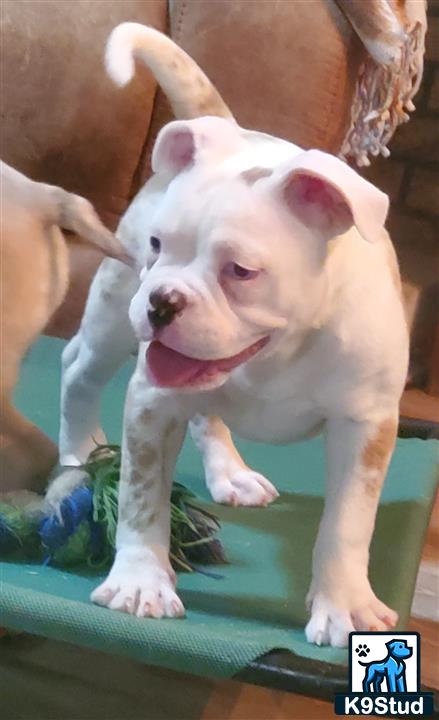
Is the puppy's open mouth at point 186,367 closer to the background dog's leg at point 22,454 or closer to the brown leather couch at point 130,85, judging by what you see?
the background dog's leg at point 22,454

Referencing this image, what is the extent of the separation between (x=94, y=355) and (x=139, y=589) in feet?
1.22

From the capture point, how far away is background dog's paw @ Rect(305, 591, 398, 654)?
2.98 feet

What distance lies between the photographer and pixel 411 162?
2562mm

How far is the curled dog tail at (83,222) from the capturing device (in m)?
0.99

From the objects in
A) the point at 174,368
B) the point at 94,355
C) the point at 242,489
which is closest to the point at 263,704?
the point at 242,489

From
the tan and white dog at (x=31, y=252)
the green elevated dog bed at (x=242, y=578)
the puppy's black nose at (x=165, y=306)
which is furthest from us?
the tan and white dog at (x=31, y=252)

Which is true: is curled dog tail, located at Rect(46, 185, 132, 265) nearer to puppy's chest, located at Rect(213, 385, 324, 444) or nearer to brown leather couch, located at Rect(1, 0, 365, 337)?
puppy's chest, located at Rect(213, 385, 324, 444)

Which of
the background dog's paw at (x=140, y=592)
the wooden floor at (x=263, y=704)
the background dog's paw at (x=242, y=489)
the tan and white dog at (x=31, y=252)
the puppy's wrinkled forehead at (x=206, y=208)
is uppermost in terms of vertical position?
the puppy's wrinkled forehead at (x=206, y=208)

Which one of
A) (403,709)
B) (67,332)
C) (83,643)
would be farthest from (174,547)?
(67,332)

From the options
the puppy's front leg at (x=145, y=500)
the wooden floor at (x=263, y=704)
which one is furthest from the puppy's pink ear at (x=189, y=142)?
the wooden floor at (x=263, y=704)

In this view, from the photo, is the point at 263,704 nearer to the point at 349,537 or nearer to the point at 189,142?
the point at 349,537

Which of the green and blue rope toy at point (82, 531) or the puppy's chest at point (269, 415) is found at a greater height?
the puppy's chest at point (269, 415)

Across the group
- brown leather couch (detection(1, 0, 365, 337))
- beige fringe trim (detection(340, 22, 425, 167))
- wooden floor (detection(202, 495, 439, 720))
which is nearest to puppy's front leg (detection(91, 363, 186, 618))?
wooden floor (detection(202, 495, 439, 720))

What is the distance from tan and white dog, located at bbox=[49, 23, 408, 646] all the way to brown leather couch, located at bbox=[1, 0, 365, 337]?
613 millimetres
